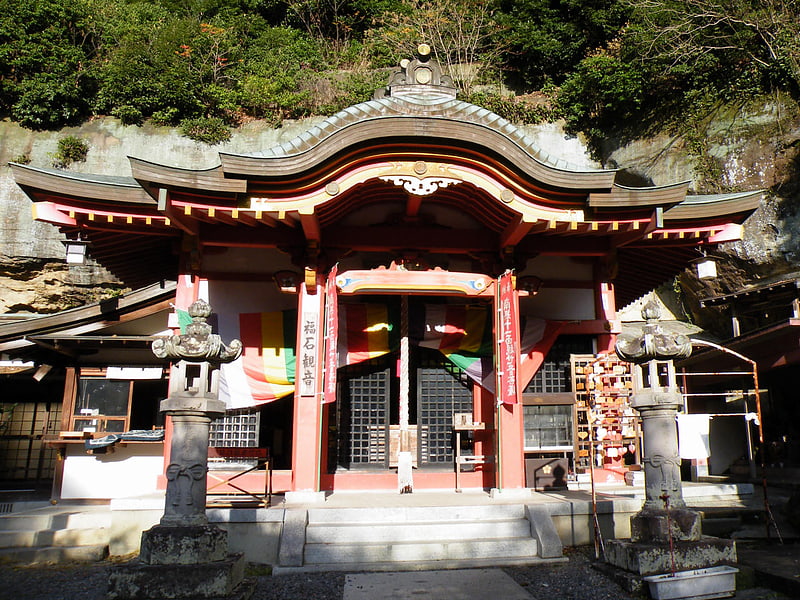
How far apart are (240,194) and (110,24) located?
88.4 ft

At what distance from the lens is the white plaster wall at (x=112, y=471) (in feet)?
37.1

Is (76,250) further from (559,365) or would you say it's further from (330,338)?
(559,365)

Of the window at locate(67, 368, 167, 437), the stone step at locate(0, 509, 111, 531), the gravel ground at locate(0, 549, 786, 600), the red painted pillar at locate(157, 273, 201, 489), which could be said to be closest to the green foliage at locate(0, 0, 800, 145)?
the window at locate(67, 368, 167, 437)

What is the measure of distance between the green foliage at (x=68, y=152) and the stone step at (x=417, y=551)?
2409 cm

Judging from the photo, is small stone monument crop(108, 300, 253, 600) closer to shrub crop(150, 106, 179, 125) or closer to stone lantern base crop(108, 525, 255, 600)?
stone lantern base crop(108, 525, 255, 600)

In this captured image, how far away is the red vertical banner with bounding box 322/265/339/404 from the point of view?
351 inches

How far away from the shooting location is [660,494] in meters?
6.29

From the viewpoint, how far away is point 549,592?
5875mm

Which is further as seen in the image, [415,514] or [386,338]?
[386,338]

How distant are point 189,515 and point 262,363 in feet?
14.7

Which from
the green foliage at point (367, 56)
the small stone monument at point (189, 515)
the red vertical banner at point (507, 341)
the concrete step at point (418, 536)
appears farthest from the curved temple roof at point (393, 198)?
the green foliage at point (367, 56)

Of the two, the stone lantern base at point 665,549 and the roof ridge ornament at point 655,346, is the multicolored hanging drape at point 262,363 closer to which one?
the roof ridge ornament at point 655,346

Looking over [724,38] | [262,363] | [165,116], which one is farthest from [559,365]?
[165,116]

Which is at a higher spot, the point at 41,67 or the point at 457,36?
the point at 457,36
